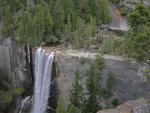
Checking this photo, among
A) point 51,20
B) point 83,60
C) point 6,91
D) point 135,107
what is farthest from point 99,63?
point 6,91

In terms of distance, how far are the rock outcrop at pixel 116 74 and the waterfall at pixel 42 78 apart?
1.02 m

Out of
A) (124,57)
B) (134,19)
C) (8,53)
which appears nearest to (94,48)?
(124,57)

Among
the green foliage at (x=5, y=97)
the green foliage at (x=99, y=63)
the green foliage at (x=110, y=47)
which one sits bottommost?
the green foliage at (x=5, y=97)

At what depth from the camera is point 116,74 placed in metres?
20.3

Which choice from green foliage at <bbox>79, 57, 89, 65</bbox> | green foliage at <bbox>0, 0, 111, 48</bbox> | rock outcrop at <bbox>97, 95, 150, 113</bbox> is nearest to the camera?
rock outcrop at <bbox>97, 95, 150, 113</bbox>

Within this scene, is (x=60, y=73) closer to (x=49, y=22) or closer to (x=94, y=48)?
(x=94, y=48)

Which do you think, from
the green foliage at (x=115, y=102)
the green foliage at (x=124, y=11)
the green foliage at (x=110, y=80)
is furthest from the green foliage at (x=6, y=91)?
the green foliage at (x=124, y=11)

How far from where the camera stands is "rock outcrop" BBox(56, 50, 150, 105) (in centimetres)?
1934

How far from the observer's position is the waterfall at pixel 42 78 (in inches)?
928

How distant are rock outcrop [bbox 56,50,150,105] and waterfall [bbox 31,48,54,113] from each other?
40.2 inches

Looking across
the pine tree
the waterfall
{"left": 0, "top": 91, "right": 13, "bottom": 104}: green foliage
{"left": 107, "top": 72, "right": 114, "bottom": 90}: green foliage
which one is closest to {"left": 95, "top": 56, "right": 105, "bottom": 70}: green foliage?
{"left": 107, "top": 72, "right": 114, "bottom": 90}: green foliage

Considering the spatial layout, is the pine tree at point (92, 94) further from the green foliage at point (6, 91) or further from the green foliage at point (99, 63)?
the green foliage at point (6, 91)

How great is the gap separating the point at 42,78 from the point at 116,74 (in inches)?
324

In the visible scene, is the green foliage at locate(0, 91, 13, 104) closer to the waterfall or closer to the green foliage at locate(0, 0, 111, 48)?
Result: the waterfall
